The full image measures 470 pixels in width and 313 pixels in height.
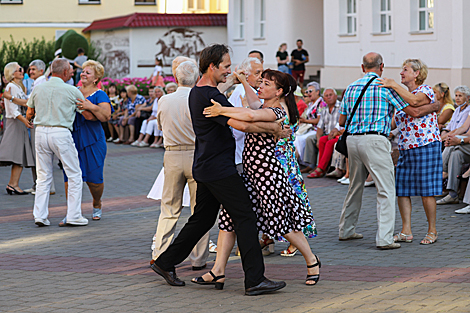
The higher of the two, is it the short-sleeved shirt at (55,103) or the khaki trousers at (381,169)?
the short-sleeved shirt at (55,103)

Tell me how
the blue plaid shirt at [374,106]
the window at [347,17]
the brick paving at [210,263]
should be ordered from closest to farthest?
the brick paving at [210,263] → the blue plaid shirt at [374,106] → the window at [347,17]

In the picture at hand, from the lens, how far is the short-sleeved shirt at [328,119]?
1309 centimetres

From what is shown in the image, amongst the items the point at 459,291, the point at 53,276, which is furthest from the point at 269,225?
the point at 53,276

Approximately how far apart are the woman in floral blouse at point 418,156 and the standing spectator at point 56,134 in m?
3.87

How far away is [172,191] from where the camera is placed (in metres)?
6.52

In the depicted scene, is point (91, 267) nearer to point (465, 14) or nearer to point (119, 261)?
point (119, 261)

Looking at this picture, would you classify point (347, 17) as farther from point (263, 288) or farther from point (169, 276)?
point (263, 288)

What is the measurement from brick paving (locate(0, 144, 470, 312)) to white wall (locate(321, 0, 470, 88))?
41.8ft

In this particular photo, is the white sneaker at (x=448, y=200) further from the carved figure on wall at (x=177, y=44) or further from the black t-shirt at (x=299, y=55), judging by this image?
the carved figure on wall at (x=177, y=44)

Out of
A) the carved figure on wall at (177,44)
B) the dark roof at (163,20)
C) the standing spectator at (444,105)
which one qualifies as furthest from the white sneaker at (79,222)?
the dark roof at (163,20)

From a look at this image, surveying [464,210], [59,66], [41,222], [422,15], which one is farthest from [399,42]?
[41,222]

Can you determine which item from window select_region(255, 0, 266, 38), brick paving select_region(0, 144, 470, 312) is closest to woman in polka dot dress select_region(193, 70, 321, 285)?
brick paving select_region(0, 144, 470, 312)

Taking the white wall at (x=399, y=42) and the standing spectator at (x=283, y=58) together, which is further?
the standing spectator at (x=283, y=58)

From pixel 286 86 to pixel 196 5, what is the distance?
4031cm
